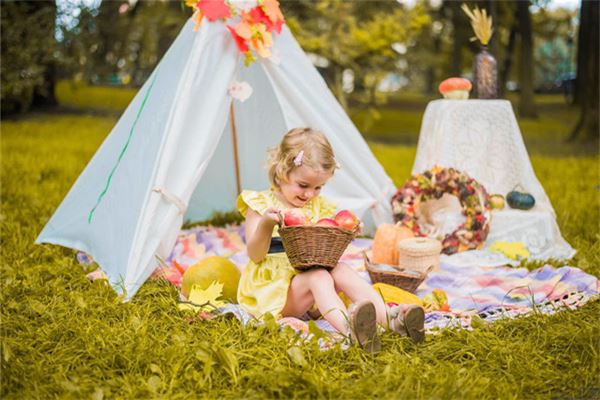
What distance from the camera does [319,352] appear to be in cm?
252

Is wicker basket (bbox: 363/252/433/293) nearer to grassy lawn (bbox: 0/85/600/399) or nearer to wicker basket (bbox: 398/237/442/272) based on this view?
wicker basket (bbox: 398/237/442/272)

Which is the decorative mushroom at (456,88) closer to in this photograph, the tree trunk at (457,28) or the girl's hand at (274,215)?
the girl's hand at (274,215)

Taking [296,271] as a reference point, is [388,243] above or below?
below

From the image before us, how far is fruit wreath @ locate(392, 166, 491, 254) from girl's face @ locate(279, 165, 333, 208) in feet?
5.31

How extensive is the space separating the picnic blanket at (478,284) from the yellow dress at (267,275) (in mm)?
85

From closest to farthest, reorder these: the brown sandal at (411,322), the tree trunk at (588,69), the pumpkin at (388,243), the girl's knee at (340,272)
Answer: the brown sandal at (411,322) < the girl's knee at (340,272) < the pumpkin at (388,243) < the tree trunk at (588,69)

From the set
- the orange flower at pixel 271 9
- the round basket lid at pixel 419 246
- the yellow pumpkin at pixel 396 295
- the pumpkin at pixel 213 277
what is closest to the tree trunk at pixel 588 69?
the round basket lid at pixel 419 246

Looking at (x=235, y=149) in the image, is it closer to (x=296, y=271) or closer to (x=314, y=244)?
(x=296, y=271)

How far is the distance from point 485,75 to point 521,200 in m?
1.08

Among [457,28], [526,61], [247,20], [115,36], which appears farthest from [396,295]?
[526,61]

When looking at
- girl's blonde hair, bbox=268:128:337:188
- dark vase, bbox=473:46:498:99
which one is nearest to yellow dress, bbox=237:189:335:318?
girl's blonde hair, bbox=268:128:337:188

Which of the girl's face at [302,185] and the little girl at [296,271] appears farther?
the girl's face at [302,185]

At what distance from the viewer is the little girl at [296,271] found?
2766mm

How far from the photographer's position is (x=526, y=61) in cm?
1691
